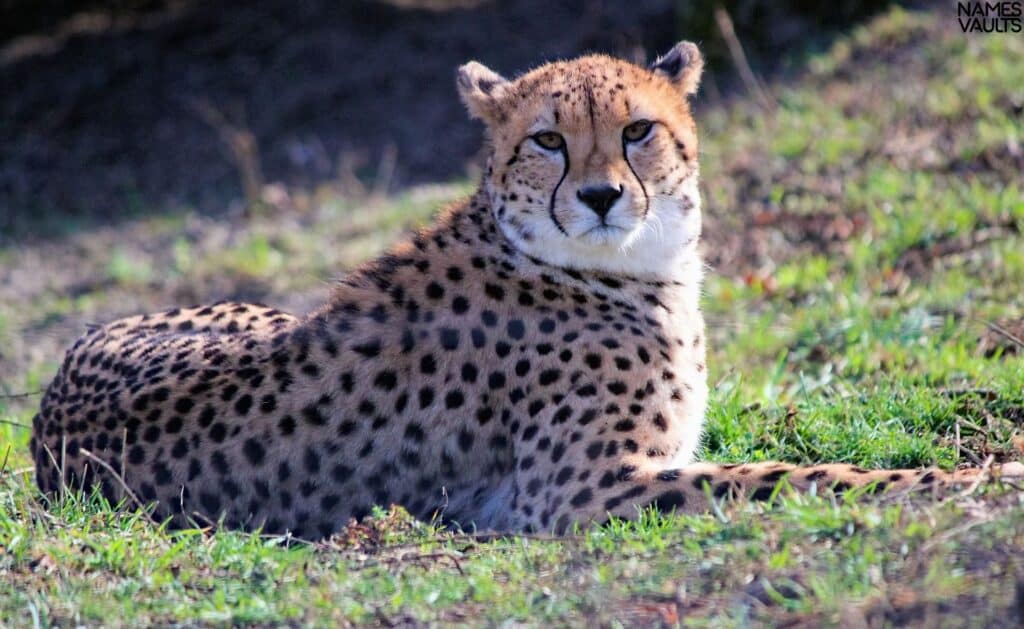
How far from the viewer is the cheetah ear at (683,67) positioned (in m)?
5.04

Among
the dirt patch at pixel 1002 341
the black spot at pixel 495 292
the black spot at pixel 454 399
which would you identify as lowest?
the dirt patch at pixel 1002 341

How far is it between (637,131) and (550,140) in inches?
11.3

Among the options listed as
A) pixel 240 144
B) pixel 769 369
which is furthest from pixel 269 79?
pixel 769 369

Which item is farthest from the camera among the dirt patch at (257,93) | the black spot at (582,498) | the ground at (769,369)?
the dirt patch at (257,93)

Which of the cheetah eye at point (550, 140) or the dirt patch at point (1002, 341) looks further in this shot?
the dirt patch at point (1002, 341)

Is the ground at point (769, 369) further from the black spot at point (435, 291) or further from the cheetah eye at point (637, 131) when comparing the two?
the cheetah eye at point (637, 131)

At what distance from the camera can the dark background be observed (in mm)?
11125

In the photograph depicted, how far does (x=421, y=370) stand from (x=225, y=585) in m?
1.06

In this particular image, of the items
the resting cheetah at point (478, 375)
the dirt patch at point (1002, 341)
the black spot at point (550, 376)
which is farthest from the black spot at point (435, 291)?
the dirt patch at point (1002, 341)

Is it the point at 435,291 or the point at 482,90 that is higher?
the point at 482,90

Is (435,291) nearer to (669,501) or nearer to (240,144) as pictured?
(669,501)

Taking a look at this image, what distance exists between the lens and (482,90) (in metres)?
4.96

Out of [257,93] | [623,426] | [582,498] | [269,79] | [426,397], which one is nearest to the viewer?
[582,498]

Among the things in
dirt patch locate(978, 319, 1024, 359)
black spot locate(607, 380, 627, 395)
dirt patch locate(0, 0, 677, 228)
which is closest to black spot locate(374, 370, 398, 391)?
black spot locate(607, 380, 627, 395)
